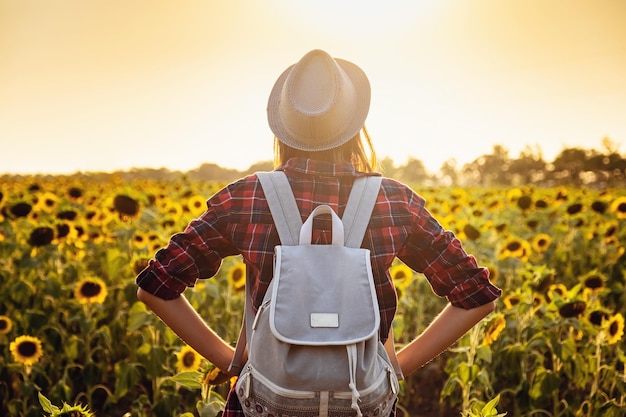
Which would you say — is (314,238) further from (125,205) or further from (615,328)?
(125,205)

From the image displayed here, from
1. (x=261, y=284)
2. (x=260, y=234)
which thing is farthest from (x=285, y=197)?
(x=261, y=284)

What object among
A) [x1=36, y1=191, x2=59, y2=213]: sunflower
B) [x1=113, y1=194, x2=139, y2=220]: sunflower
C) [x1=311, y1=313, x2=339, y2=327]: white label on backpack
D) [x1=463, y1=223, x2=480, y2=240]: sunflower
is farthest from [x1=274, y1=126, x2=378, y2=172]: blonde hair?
[x1=36, y1=191, x2=59, y2=213]: sunflower

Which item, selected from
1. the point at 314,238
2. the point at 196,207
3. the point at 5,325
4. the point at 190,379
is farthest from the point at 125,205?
the point at 314,238

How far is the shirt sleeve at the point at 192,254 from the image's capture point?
→ 1397 mm

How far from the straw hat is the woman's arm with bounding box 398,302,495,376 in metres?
0.55

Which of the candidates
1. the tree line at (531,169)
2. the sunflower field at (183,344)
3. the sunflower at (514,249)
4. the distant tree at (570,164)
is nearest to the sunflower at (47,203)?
the sunflower field at (183,344)

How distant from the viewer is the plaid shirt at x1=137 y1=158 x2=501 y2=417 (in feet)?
4.50

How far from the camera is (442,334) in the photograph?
1571 mm

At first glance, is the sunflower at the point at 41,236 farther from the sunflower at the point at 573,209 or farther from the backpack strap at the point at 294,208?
the sunflower at the point at 573,209

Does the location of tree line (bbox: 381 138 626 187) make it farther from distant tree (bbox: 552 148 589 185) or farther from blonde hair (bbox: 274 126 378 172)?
blonde hair (bbox: 274 126 378 172)

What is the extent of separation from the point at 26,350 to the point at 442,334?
277 cm

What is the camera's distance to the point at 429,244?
1464 millimetres

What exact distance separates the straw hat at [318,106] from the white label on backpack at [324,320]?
0.43 meters

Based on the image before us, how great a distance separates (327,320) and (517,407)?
107 inches
